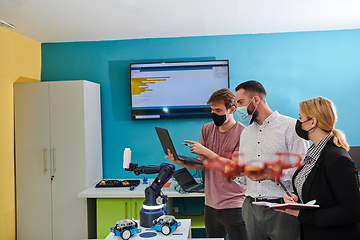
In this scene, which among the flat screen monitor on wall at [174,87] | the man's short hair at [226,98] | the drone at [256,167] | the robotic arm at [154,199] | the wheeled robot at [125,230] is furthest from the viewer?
the flat screen monitor on wall at [174,87]

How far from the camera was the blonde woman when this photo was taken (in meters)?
1.34

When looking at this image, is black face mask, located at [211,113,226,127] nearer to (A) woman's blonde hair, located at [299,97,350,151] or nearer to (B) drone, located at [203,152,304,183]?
(A) woman's blonde hair, located at [299,97,350,151]

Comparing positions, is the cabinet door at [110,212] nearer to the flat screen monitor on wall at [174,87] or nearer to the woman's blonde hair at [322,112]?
the flat screen monitor on wall at [174,87]

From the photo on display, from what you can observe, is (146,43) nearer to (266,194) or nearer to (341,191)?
(266,194)

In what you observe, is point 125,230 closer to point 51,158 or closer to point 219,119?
point 219,119

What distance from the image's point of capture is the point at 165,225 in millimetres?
1804

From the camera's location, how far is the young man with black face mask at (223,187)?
2.11m

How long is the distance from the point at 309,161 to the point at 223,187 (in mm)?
776

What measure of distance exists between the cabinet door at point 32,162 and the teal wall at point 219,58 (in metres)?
0.60

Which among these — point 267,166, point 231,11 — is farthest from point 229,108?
point 267,166

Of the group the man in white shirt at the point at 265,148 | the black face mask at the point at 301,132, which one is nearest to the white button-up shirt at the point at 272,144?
the man in white shirt at the point at 265,148

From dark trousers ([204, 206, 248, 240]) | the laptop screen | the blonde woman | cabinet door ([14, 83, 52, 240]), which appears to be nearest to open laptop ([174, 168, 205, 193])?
the laptop screen

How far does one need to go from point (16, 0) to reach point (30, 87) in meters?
1.10

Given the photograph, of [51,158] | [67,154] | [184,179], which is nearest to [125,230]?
[184,179]
